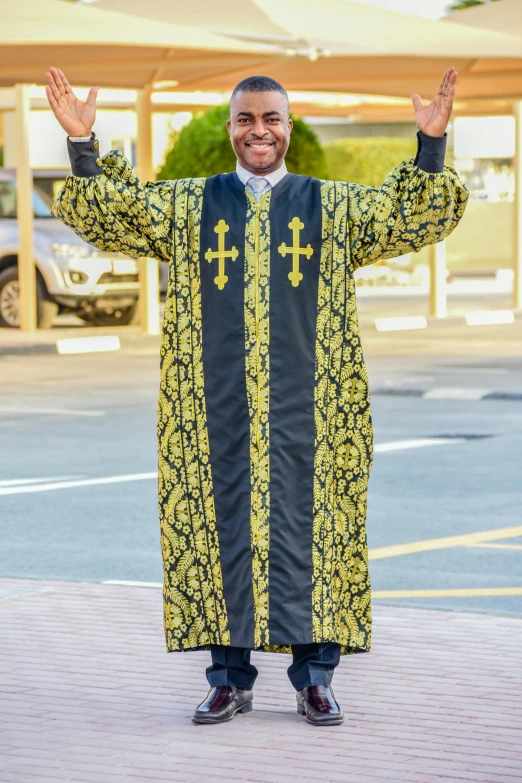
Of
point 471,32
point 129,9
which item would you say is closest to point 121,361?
point 129,9

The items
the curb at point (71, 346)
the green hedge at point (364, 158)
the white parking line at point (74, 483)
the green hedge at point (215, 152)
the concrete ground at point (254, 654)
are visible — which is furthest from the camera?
the green hedge at point (364, 158)

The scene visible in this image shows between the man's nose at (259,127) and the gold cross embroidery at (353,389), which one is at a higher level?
the man's nose at (259,127)

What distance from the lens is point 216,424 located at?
5.01 m

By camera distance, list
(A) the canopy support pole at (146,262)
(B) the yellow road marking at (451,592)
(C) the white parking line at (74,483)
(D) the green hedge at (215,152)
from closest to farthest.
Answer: (B) the yellow road marking at (451,592) < (C) the white parking line at (74,483) < (D) the green hedge at (215,152) < (A) the canopy support pole at (146,262)

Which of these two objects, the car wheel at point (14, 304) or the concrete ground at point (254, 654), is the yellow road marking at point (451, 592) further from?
the car wheel at point (14, 304)

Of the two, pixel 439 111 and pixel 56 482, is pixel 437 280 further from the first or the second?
pixel 439 111

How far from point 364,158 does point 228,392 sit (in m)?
36.5

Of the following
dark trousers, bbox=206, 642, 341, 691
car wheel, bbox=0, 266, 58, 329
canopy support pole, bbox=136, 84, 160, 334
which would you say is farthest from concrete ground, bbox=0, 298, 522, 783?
car wheel, bbox=0, 266, 58, 329

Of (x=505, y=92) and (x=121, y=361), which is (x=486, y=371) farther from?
(x=505, y=92)

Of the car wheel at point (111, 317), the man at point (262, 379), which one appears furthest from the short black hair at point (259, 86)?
the car wheel at point (111, 317)

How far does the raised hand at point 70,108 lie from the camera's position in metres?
4.96

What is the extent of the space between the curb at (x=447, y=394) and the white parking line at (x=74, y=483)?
4.23m

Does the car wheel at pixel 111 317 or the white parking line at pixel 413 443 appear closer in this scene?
the white parking line at pixel 413 443

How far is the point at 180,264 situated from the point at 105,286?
15799 millimetres
